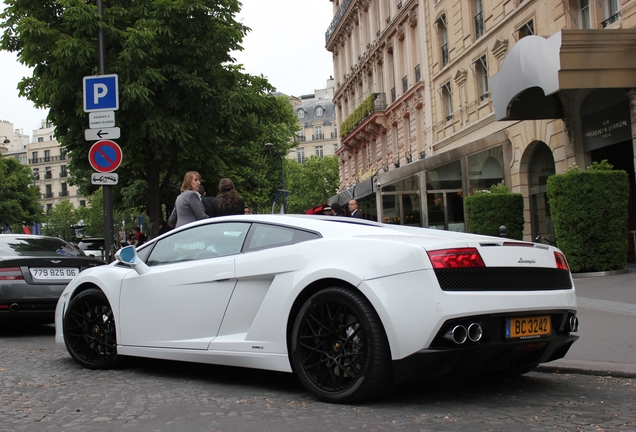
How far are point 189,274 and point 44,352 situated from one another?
288 cm

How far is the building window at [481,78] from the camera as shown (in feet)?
80.7

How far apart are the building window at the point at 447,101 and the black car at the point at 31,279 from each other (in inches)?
814

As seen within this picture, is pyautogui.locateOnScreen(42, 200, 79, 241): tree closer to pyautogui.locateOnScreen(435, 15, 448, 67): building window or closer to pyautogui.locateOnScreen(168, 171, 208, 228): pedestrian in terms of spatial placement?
pyautogui.locateOnScreen(435, 15, 448, 67): building window

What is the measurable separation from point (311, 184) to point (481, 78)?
56.6 metres

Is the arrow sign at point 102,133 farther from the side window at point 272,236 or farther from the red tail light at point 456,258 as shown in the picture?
the red tail light at point 456,258

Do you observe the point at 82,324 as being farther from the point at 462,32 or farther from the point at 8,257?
the point at 462,32

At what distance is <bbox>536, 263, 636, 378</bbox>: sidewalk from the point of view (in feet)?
19.4

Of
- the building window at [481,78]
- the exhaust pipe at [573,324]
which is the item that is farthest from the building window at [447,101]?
the exhaust pipe at [573,324]

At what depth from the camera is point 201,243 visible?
5.88 metres

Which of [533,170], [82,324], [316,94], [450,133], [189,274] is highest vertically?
[316,94]

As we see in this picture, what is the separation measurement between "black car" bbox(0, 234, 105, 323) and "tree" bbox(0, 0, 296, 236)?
8792 mm

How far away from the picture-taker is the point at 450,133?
1105 inches

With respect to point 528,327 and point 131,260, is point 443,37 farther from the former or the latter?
point 528,327

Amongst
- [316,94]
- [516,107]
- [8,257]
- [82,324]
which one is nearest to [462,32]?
[516,107]
